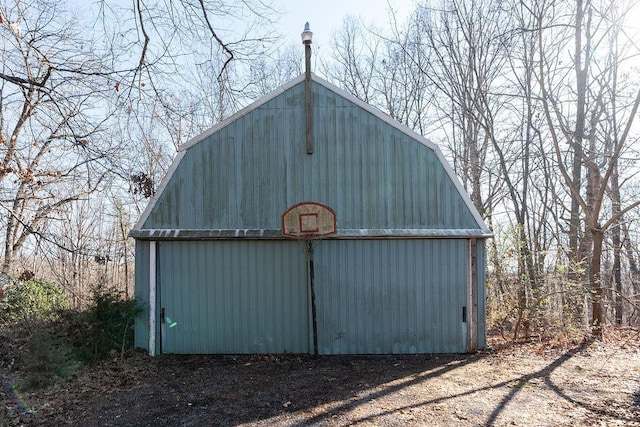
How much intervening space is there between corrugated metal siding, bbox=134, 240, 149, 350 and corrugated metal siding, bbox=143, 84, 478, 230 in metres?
0.55

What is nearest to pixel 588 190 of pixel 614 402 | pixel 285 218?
pixel 614 402

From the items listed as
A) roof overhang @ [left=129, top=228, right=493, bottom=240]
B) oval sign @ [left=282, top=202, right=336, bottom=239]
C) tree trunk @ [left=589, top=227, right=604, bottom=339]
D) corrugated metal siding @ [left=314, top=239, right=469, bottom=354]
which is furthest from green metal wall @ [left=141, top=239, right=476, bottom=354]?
tree trunk @ [left=589, top=227, right=604, bottom=339]

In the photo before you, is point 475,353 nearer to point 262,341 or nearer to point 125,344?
point 262,341

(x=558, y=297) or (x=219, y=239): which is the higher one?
(x=219, y=239)

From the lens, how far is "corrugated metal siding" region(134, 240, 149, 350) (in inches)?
311

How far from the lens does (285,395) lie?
575 cm

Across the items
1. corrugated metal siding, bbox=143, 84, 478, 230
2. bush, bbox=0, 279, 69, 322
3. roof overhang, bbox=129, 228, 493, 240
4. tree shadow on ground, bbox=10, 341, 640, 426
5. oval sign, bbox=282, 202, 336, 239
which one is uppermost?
corrugated metal siding, bbox=143, 84, 478, 230

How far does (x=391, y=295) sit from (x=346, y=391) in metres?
2.55

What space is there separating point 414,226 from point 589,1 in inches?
247

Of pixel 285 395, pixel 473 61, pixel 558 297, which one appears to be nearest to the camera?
pixel 285 395

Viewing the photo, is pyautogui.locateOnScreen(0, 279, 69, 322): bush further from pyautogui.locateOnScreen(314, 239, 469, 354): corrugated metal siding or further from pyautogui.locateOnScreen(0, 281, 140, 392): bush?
pyautogui.locateOnScreen(314, 239, 469, 354): corrugated metal siding

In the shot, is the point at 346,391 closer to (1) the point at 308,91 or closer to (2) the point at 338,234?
(2) the point at 338,234

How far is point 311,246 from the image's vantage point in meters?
7.98

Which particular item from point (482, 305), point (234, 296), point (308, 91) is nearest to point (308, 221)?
point (234, 296)
